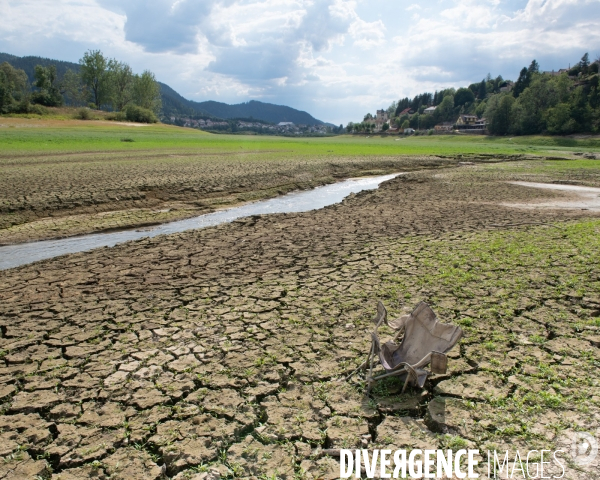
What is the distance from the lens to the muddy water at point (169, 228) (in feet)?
29.9

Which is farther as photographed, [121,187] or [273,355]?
[121,187]

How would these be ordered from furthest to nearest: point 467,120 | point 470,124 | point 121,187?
point 467,120 < point 470,124 < point 121,187

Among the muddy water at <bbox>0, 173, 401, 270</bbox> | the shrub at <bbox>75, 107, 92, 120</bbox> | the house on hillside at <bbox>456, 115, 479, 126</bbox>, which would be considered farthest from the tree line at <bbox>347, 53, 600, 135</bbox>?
the shrub at <bbox>75, 107, 92, 120</bbox>

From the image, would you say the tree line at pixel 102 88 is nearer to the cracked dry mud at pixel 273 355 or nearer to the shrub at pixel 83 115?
the shrub at pixel 83 115

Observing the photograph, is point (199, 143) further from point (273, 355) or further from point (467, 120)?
point (467, 120)

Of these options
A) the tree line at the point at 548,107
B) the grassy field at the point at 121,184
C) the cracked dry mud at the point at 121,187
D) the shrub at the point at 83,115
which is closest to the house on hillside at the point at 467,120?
the tree line at the point at 548,107

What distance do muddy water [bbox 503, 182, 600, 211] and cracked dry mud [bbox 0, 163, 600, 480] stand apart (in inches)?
230

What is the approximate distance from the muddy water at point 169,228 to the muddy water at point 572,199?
7245 mm

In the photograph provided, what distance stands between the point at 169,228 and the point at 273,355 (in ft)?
26.8

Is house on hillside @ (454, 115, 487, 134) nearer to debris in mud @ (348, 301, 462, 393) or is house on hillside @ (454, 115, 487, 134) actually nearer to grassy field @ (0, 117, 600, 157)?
grassy field @ (0, 117, 600, 157)

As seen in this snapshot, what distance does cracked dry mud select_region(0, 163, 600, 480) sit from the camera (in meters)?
3.21

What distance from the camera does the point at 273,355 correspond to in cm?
446

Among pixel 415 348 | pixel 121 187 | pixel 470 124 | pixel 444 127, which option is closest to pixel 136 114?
pixel 121 187

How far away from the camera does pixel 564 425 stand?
329 cm
